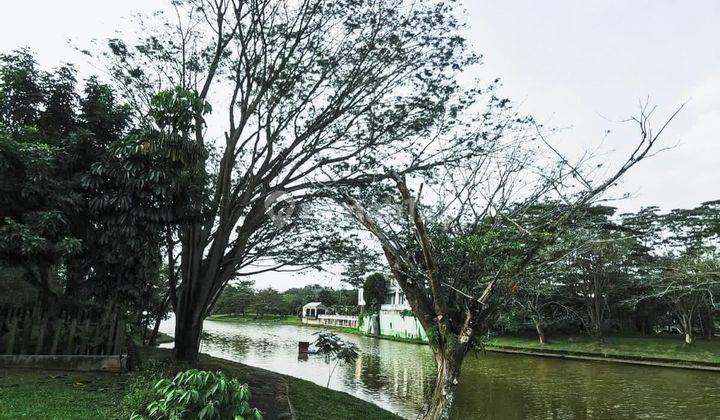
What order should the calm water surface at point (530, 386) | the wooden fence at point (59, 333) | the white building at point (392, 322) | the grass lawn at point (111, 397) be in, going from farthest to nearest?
the white building at point (392, 322) < the calm water surface at point (530, 386) < the wooden fence at point (59, 333) < the grass lawn at point (111, 397)

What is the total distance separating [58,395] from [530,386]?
1450 centimetres

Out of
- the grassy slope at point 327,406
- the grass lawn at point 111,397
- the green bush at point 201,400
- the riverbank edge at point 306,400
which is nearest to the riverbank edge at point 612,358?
the grassy slope at point 327,406

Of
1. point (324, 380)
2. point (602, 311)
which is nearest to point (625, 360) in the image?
point (602, 311)

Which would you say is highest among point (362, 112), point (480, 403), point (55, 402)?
point (362, 112)

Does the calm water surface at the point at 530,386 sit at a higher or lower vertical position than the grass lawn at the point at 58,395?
lower

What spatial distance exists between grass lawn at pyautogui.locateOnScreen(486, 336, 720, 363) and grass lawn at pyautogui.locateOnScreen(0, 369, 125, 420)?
19.6 metres

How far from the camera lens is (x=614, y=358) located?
24.9 m

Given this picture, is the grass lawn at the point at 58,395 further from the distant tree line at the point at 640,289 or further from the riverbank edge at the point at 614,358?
the distant tree line at the point at 640,289

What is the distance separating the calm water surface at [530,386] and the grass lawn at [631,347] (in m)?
2.88

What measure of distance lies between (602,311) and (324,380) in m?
23.0

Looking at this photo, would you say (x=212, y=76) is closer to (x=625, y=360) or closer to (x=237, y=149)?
(x=237, y=149)

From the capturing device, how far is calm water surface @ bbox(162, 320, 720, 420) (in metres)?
12.1

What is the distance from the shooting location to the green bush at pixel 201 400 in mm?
3732

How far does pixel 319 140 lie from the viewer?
11375 millimetres
